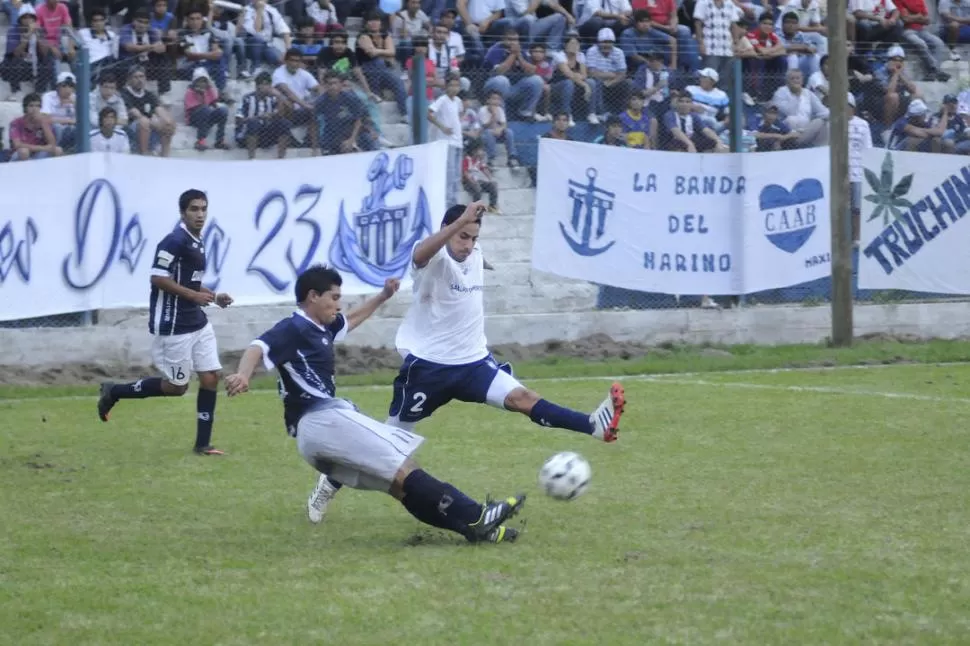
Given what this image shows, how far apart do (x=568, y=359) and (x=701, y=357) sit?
4.92ft

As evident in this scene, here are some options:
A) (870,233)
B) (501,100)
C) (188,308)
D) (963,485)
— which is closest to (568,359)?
(501,100)

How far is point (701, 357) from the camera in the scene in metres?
16.3

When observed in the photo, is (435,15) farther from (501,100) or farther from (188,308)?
(188,308)

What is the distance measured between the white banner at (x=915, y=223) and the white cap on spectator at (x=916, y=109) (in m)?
0.65

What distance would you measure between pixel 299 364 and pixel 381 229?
9.07 m

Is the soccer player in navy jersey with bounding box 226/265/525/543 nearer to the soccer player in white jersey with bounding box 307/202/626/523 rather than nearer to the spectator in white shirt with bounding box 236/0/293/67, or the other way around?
the soccer player in white jersey with bounding box 307/202/626/523

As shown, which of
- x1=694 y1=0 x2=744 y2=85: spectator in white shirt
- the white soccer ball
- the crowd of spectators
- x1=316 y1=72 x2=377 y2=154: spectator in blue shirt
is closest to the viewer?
the white soccer ball

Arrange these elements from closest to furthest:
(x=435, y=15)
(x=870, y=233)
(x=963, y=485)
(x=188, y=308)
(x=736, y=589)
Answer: (x=736, y=589)
(x=963, y=485)
(x=188, y=308)
(x=870, y=233)
(x=435, y=15)

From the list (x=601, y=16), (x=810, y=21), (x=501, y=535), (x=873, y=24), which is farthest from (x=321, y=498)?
(x=873, y=24)

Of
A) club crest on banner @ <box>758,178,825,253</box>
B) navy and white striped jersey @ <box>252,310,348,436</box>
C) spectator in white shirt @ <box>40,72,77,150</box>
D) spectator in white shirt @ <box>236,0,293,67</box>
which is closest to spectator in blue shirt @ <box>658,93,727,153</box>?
club crest on banner @ <box>758,178,825,253</box>

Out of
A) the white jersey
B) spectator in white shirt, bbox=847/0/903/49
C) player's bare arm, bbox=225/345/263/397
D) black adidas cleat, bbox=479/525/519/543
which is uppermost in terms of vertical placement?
spectator in white shirt, bbox=847/0/903/49

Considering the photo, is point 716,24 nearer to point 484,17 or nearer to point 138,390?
point 484,17

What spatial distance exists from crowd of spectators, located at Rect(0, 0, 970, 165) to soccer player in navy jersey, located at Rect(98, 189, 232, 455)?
Answer: 493 cm

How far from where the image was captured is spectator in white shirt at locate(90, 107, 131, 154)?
15.8 metres
